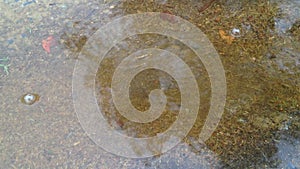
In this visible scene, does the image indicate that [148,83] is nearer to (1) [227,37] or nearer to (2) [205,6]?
(1) [227,37]

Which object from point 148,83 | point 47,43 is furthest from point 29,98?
point 148,83

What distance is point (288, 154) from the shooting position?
5.61 ft

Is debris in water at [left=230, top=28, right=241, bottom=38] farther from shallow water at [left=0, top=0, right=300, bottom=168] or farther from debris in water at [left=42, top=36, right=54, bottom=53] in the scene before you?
debris in water at [left=42, top=36, right=54, bottom=53]

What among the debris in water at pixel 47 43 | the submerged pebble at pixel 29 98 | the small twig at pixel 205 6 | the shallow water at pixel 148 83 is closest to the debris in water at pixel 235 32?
the shallow water at pixel 148 83

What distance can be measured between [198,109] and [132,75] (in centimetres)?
41

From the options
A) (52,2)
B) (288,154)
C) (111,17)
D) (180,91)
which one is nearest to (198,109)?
(180,91)

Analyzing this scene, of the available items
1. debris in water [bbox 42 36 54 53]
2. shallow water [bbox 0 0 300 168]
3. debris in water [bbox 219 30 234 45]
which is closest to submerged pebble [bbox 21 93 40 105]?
shallow water [bbox 0 0 300 168]

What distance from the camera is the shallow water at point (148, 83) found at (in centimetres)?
172

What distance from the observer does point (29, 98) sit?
6.33 feet

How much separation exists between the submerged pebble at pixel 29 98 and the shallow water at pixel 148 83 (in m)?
0.02

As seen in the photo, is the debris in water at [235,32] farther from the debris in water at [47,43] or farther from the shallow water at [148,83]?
the debris in water at [47,43]

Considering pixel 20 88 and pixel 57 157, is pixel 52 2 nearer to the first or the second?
pixel 20 88

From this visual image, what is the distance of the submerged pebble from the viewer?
192 cm

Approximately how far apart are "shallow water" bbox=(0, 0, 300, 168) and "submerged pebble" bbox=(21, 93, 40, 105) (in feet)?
0.05
